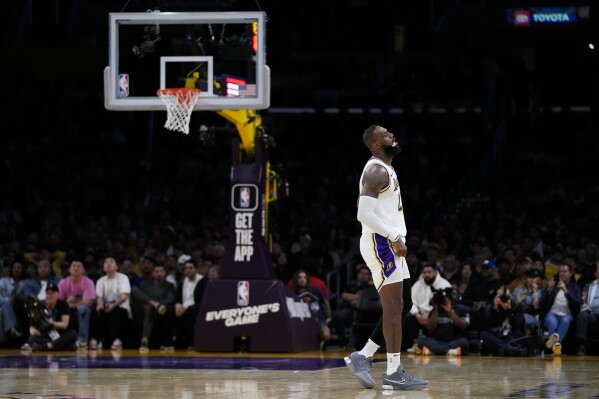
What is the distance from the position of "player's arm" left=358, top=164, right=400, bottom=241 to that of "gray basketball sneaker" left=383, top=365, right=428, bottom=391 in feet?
4.00

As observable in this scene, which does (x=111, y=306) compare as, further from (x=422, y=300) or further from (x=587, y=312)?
(x=587, y=312)

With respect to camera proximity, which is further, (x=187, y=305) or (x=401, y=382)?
(x=187, y=305)

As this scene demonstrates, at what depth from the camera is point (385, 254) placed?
10625 millimetres

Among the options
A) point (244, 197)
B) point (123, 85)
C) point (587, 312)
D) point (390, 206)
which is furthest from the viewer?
point (244, 197)

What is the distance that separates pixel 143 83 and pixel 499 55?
31.5 feet

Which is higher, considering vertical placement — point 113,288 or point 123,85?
point 123,85

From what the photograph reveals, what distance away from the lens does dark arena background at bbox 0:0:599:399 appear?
15430mm

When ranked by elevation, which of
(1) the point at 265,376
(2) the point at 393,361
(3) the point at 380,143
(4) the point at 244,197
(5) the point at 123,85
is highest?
(5) the point at 123,85

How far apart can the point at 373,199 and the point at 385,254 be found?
513mm

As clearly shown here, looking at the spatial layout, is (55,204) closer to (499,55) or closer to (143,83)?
(143,83)

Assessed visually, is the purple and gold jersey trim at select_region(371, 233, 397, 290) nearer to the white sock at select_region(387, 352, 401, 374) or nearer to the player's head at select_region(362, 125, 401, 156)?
the white sock at select_region(387, 352, 401, 374)

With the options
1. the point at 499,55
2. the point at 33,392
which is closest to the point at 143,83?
the point at 499,55

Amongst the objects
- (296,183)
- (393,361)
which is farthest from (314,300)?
(296,183)

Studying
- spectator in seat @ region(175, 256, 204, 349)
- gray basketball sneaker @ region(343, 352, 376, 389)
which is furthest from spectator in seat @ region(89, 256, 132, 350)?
gray basketball sneaker @ region(343, 352, 376, 389)
